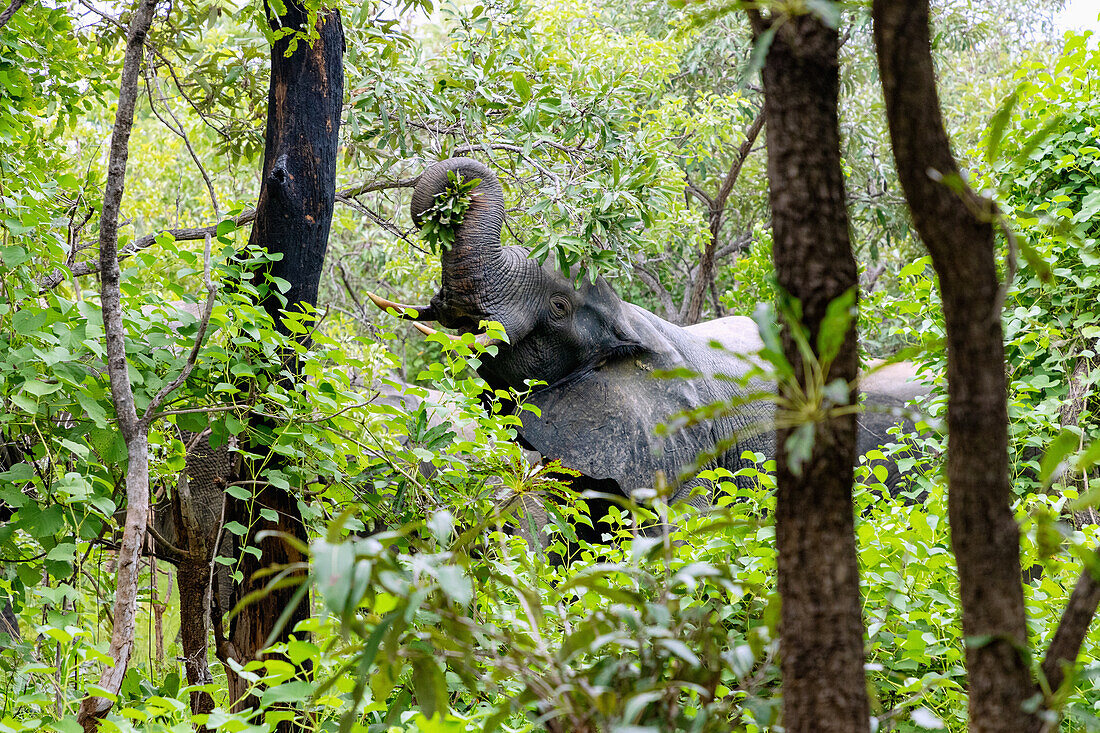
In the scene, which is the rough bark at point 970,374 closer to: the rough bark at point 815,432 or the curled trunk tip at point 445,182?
the rough bark at point 815,432

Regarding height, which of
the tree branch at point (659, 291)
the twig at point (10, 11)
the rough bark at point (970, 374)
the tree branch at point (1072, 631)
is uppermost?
the tree branch at point (659, 291)

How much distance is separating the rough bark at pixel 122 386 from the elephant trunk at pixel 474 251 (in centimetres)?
262

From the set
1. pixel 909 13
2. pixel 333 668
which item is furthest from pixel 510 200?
pixel 909 13

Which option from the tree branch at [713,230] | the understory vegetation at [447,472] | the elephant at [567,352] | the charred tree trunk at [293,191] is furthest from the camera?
the tree branch at [713,230]

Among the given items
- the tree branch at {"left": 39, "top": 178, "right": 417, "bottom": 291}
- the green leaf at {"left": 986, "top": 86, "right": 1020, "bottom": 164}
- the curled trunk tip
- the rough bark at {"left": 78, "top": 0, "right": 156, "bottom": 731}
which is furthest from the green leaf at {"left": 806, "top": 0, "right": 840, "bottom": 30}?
the curled trunk tip

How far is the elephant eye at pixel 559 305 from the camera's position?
15.9ft

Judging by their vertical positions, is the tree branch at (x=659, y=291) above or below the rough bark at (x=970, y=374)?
above

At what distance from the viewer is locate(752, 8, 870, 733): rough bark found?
0.83 meters

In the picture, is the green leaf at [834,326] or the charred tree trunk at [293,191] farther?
the charred tree trunk at [293,191]

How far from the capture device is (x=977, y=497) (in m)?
0.81

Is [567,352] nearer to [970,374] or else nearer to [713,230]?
[970,374]

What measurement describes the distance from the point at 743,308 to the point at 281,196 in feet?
16.5

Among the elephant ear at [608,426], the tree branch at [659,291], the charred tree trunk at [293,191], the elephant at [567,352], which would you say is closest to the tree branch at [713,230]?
the tree branch at [659,291]

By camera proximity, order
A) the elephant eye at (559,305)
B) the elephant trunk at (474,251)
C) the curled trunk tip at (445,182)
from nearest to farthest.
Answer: the curled trunk tip at (445,182) → the elephant trunk at (474,251) → the elephant eye at (559,305)
